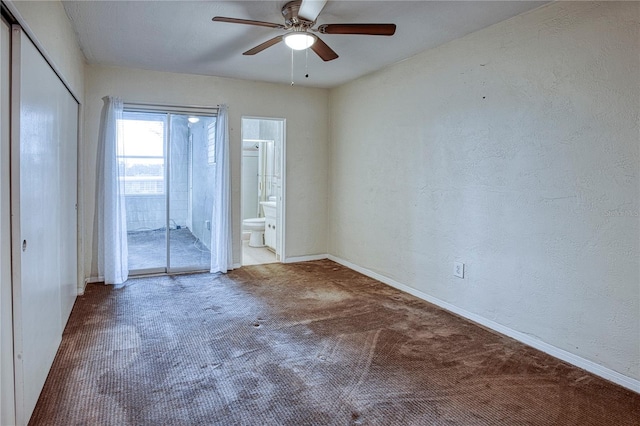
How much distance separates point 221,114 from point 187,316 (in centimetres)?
246

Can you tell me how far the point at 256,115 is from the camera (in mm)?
5211

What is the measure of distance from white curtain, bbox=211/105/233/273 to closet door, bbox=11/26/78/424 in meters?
1.95

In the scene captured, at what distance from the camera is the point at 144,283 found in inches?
179

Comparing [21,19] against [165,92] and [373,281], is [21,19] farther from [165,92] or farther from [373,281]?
[373,281]

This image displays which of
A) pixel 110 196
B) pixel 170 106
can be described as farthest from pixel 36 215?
pixel 170 106

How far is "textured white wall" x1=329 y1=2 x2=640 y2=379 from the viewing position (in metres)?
2.47

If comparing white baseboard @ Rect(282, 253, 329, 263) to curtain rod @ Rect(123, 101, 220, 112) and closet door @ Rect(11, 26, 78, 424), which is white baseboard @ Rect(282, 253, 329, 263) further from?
closet door @ Rect(11, 26, 78, 424)

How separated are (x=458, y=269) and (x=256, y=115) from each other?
10.1ft

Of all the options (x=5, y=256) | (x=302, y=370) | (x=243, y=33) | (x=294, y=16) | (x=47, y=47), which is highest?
(x=243, y=33)

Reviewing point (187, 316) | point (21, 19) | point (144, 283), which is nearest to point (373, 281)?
point (187, 316)

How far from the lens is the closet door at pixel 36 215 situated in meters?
1.82

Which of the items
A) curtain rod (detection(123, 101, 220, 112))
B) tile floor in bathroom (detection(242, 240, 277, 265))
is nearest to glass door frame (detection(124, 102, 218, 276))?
curtain rod (detection(123, 101, 220, 112))

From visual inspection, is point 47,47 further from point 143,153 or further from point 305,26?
point 143,153

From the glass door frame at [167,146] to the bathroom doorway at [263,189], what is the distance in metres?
0.70
